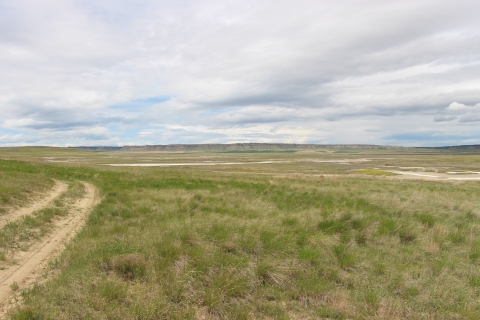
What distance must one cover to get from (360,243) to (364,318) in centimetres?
429

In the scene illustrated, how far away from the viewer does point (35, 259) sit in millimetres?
7094

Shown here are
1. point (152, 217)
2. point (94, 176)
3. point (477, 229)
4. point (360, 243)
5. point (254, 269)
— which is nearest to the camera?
point (254, 269)

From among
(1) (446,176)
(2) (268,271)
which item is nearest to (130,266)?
(2) (268,271)

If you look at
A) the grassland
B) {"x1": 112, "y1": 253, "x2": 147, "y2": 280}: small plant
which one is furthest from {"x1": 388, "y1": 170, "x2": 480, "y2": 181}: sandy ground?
{"x1": 112, "y1": 253, "x2": 147, "y2": 280}: small plant

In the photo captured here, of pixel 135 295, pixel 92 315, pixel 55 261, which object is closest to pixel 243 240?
pixel 135 295

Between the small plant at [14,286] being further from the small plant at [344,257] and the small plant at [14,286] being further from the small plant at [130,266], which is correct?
the small plant at [344,257]

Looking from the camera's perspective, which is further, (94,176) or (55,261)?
(94,176)

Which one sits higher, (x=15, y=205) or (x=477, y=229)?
(x=15, y=205)

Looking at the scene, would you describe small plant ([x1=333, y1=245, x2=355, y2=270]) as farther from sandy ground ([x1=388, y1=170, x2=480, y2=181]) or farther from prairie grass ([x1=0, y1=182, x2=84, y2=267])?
sandy ground ([x1=388, y1=170, x2=480, y2=181])

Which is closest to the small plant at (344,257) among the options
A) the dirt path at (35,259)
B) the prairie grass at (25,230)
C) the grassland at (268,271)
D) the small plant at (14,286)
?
the grassland at (268,271)

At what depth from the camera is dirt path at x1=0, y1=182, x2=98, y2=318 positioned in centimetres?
539

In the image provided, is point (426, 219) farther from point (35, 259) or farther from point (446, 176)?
point (446, 176)

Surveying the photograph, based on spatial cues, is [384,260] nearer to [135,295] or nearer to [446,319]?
[446,319]

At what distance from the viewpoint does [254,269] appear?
19.5 ft
